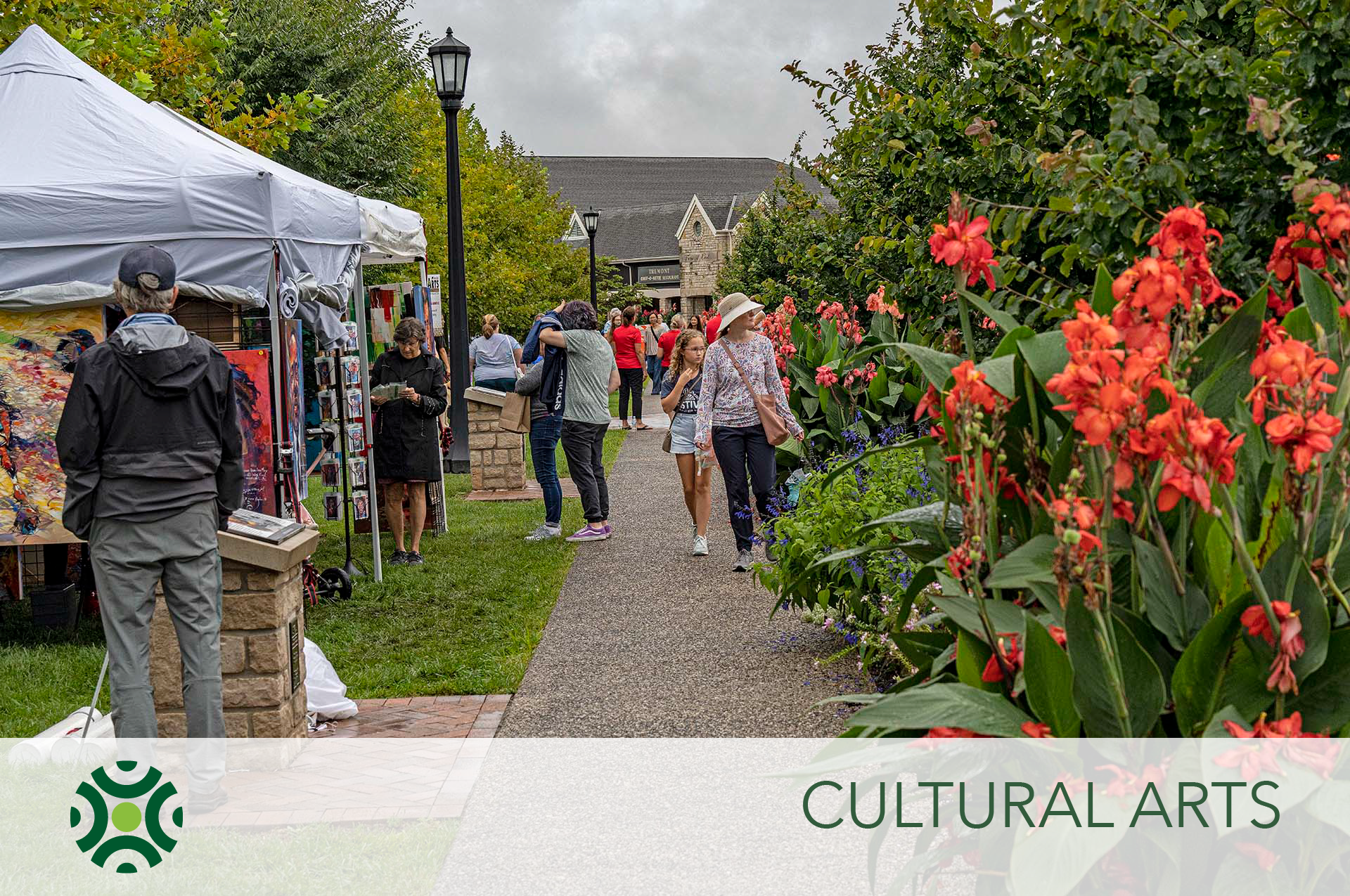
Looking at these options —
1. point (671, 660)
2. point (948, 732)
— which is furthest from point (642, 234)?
point (948, 732)

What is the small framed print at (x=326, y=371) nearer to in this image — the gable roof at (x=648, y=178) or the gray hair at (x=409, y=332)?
the gray hair at (x=409, y=332)

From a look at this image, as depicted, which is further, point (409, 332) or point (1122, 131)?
point (409, 332)

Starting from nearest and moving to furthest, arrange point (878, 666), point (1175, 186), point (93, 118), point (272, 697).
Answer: point (1175, 186) → point (272, 697) → point (878, 666) → point (93, 118)

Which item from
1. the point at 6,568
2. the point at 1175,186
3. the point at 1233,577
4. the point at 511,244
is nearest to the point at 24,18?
the point at 6,568

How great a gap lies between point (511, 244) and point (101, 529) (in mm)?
31633

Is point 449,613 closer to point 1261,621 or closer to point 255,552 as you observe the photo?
point 255,552

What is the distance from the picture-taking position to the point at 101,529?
15.3 feet

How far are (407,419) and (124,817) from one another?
5.37m

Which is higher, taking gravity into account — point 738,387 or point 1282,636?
point 738,387

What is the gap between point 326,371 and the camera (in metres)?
8.88

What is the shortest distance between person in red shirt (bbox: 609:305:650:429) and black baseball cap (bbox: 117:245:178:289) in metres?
16.9

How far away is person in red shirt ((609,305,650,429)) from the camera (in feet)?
72.7

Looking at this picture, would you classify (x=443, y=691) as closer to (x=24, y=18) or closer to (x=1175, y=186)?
(x=1175, y=186)

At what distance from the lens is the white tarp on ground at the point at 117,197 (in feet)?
22.5
